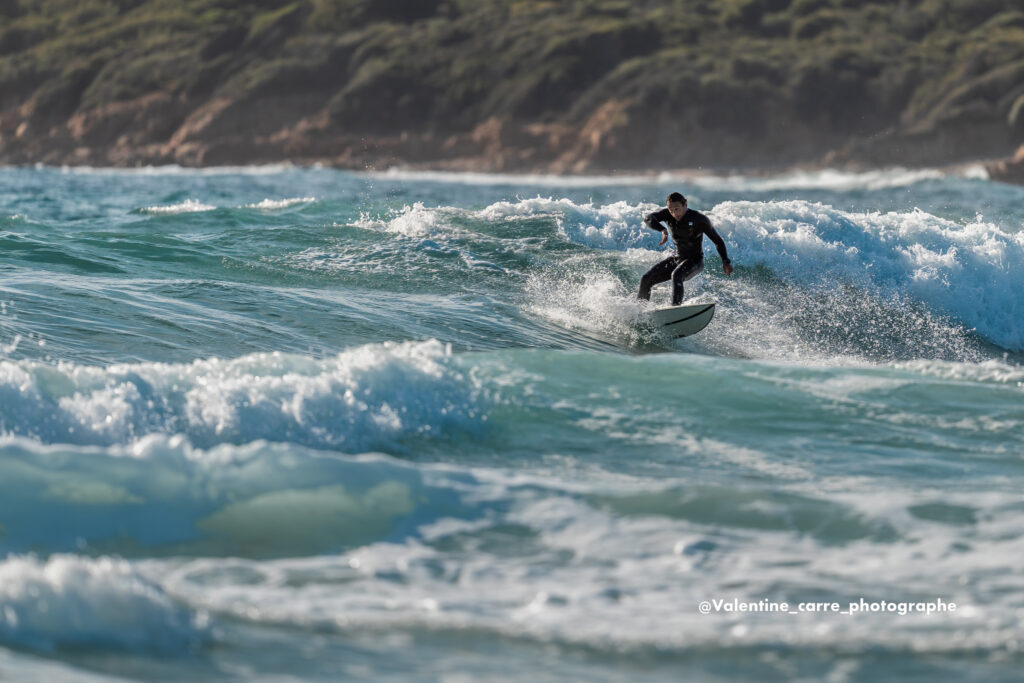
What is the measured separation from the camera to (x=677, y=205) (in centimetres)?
1280

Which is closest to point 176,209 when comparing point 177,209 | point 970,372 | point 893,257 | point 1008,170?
point 177,209

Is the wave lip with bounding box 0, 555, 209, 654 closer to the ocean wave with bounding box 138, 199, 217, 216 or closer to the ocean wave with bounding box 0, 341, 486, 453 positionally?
the ocean wave with bounding box 0, 341, 486, 453

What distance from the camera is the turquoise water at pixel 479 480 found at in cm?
501

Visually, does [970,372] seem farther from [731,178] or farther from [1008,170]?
[731,178]

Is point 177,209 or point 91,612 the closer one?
point 91,612

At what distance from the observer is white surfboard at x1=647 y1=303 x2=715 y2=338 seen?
1293 cm

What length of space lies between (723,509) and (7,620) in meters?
3.81

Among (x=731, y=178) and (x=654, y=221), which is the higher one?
(x=731, y=178)

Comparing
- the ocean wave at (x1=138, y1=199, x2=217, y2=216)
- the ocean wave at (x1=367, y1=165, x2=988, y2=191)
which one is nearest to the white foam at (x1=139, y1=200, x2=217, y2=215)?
the ocean wave at (x1=138, y1=199, x2=217, y2=216)

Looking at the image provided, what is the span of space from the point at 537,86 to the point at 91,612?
75497 millimetres

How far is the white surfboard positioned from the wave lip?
8.64 m

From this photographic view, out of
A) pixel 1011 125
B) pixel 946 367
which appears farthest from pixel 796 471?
pixel 1011 125

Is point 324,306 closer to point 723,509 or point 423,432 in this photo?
point 423,432

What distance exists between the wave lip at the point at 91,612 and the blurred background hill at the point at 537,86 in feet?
222
